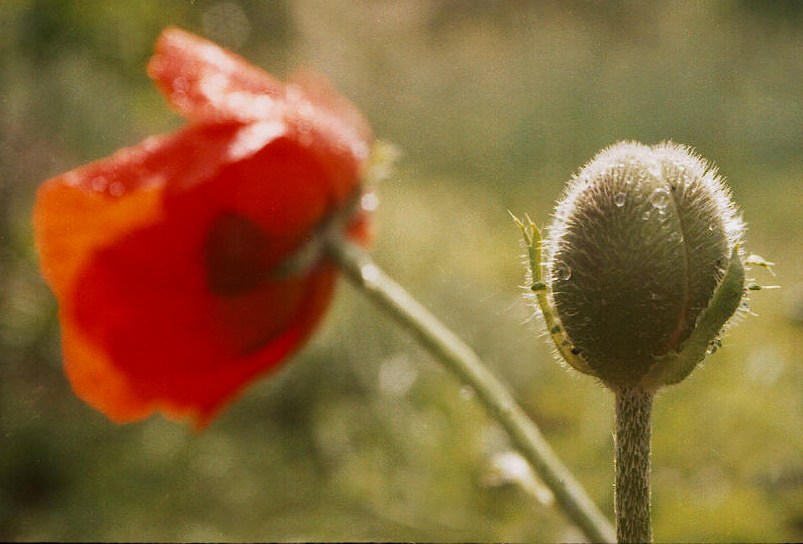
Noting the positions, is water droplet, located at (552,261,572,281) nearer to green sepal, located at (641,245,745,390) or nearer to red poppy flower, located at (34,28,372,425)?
green sepal, located at (641,245,745,390)

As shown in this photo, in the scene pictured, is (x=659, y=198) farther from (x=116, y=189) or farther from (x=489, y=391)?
(x=116, y=189)

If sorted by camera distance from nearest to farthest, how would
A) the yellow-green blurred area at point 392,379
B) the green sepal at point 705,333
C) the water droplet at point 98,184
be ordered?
1. the green sepal at point 705,333
2. the water droplet at point 98,184
3. the yellow-green blurred area at point 392,379

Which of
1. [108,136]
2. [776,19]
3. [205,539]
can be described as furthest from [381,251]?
[776,19]

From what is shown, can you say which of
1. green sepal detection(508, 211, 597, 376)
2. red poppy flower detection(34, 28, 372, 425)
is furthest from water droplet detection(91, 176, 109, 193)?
green sepal detection(508, 211, 597, 376)

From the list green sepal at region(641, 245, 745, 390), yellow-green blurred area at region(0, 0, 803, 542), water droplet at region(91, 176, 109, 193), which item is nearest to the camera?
green sepal at region(641, 245, 745, 390)

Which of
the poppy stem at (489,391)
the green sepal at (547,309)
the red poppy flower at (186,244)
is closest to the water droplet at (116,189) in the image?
the red poppy flower at (186,244)

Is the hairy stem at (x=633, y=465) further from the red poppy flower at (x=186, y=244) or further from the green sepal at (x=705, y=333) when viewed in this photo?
the red poppy flower at (x=186, y=244)

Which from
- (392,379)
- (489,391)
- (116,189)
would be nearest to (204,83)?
(116,189)
